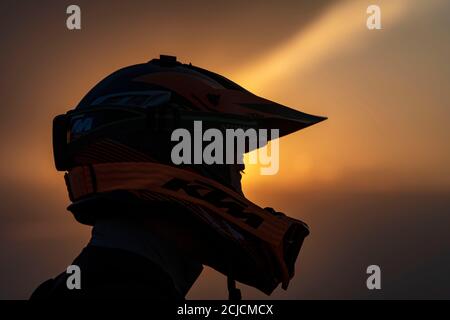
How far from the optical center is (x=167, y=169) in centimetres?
708

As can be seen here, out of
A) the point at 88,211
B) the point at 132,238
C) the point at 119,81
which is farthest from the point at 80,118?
the point at 132,238

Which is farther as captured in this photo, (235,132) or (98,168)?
(235,132)

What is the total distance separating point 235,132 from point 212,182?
765 millimetres

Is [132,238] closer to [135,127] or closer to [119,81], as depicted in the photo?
[135,127]

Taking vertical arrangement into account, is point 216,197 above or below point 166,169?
below

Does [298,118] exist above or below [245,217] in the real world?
above

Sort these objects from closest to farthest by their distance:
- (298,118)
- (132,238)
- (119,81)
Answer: (132,238) → (119,81) → (298,118)

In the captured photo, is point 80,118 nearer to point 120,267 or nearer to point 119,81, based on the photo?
point 119,81

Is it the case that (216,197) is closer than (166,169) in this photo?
No
